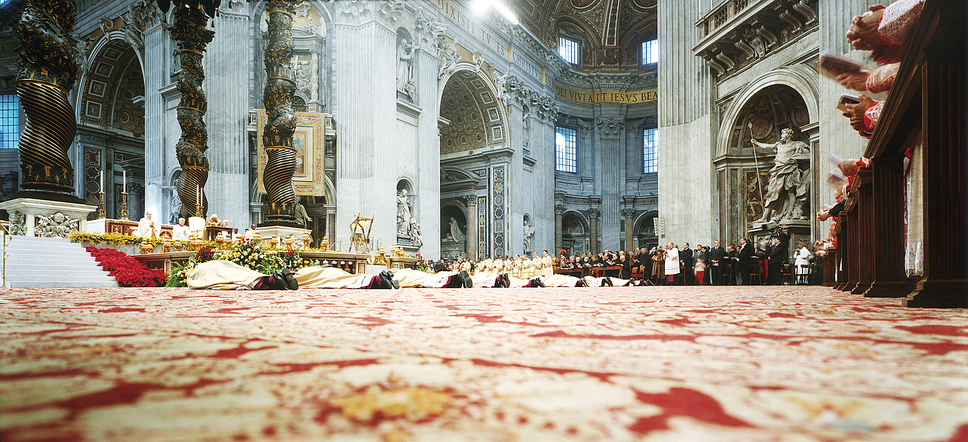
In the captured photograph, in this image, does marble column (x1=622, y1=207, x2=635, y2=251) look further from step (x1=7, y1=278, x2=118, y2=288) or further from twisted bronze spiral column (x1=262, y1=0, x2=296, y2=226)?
step (x1=7, y1=278, x2=118, y2=288)

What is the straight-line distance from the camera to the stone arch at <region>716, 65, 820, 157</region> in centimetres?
1154

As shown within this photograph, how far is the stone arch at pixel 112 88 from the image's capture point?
20422 millimetres

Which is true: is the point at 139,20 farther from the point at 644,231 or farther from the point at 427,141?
the point at 644,231

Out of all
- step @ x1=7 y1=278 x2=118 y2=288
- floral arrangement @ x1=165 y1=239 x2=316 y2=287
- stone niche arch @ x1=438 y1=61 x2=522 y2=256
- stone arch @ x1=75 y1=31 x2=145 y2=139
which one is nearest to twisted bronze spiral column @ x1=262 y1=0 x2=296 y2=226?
floral arrangement @ x1=165 y1=239 x2=316 y2=287

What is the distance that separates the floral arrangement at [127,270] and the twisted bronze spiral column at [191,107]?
167 cm

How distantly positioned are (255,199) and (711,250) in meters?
13.2

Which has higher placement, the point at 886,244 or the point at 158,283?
the point at 886,244

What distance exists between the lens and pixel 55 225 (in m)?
8.42

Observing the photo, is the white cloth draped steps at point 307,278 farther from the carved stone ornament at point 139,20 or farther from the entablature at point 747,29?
the carved stone ornament at point 139,20

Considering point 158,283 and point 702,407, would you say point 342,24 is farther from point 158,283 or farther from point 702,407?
point 702,407

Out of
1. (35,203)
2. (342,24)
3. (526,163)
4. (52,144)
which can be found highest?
(342,24)

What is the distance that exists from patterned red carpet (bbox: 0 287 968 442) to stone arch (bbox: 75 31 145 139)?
877 inches

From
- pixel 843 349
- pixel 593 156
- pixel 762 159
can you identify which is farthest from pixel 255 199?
pixel 593 156

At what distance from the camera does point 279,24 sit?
9.53 meters
